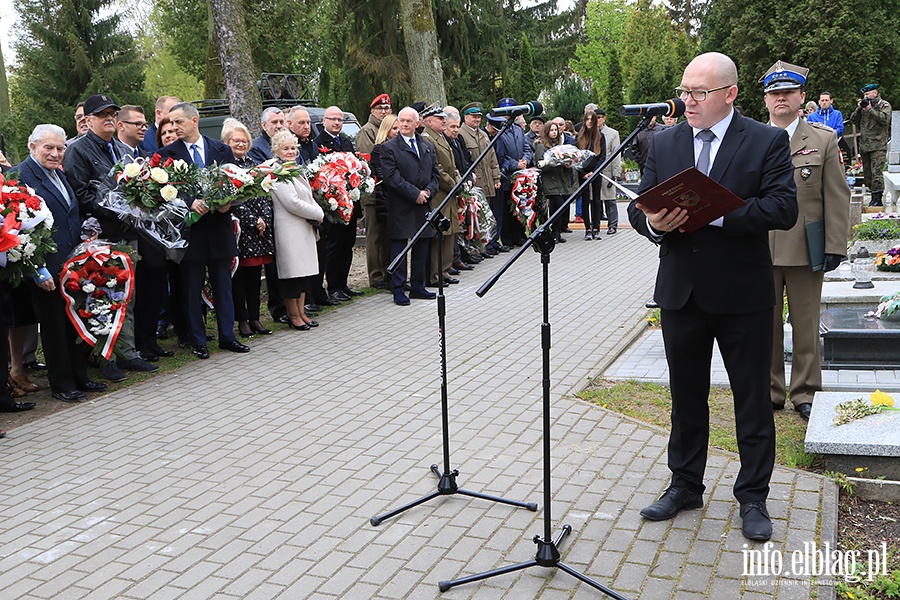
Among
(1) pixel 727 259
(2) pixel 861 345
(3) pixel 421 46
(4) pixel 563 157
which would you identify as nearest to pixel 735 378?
(1) pixel 727 259

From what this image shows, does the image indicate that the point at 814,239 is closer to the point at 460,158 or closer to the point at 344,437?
the point at 344,437

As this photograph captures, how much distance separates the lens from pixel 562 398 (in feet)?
22.3

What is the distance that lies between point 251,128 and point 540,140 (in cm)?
501

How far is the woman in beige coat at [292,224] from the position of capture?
9.18 m

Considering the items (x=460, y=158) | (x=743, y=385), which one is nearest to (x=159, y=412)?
(x=743, y=385)

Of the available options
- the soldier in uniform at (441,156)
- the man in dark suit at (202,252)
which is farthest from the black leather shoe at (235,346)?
the soldier in uniform at (441,156)

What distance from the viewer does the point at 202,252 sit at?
830 centimetres

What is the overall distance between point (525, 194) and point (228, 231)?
23.7 feet

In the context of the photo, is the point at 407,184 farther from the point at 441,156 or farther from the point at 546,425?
the point at 546,425

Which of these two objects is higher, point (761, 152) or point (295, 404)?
point (761, 152)

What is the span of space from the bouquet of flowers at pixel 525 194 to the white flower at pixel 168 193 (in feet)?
25.7

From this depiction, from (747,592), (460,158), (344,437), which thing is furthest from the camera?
(460,158)

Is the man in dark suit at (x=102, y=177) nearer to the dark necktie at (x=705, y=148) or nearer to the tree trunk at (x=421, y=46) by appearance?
the dark necktie at (x=705, y=148)

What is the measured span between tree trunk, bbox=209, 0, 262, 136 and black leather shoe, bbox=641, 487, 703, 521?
12.0 metres
